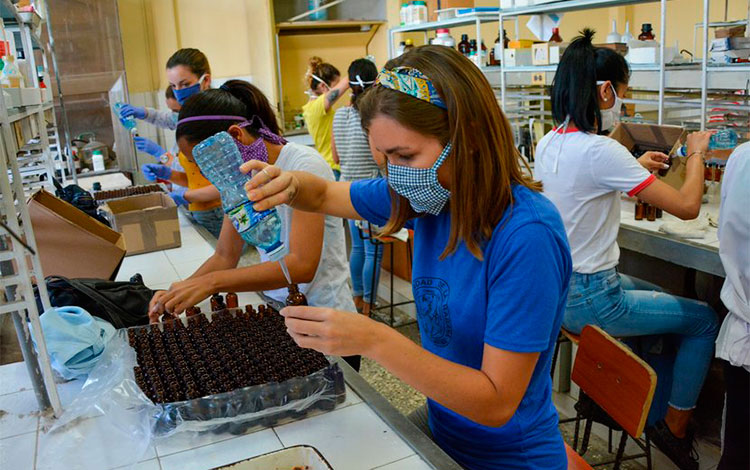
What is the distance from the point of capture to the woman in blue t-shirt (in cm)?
110

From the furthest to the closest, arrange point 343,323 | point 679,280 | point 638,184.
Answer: point 679,280 → point 638,184 → point 343,323

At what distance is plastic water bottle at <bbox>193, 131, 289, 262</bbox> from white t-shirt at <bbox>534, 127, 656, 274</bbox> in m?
1.41

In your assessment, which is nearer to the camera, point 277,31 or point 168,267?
point 168,267

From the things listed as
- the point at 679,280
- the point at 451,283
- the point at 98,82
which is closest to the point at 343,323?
the point at 451,283

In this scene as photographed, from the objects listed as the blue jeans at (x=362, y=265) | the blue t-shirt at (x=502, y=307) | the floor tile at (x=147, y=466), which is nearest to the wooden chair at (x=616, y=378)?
the blue t-shirt at (x=502, y=307)

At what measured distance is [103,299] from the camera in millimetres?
1889

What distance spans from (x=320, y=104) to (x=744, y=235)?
385cm

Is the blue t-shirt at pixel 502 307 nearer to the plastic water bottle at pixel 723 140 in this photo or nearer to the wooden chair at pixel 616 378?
the wooden chair at pixel 616 378

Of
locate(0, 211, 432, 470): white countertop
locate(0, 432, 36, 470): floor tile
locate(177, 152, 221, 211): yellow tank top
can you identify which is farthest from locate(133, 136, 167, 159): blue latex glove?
locate(0, 432, 36, 470): floor tile

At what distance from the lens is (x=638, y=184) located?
2.39 m

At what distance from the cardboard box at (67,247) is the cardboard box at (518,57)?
3159 millimetres

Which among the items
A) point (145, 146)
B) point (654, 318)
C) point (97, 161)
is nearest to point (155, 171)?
point (145, 146)

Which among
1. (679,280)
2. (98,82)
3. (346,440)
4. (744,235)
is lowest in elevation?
(679,280)

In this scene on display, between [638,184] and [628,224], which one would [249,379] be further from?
[628,224]
